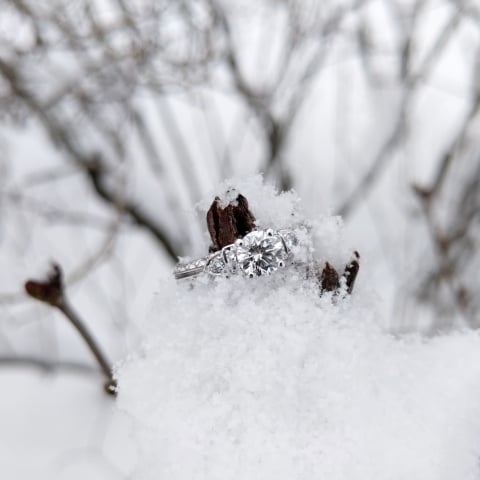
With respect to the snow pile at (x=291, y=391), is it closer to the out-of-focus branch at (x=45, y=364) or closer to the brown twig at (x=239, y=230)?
the brown twig at (x=239, y=230)

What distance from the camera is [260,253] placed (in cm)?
32

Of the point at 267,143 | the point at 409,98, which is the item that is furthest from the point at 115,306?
the point at 409,98

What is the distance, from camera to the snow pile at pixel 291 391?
0.94ft

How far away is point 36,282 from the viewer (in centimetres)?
43

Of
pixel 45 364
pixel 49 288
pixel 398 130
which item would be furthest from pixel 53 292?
pixel 398 130

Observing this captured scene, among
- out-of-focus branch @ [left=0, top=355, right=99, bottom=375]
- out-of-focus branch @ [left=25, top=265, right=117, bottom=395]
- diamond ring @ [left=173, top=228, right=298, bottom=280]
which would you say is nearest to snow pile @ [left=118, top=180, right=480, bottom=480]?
diamond ring @ [left=173, top=228, right=298, bottom=280]

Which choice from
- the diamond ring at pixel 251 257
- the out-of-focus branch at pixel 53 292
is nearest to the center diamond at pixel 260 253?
the diamond ring at pixel 251 257

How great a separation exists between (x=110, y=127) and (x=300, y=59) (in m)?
0.47

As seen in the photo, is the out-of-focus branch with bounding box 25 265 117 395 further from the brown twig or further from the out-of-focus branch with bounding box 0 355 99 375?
the out-of-focus branch with bounding box 0 355 99 375

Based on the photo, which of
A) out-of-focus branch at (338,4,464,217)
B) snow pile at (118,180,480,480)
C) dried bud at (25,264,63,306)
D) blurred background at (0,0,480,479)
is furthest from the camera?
out-of-focus branch at (338,4,464,217)

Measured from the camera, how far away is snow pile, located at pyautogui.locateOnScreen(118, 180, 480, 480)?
11.3 inches

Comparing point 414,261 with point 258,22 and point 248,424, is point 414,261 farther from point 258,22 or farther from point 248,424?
point 248,424

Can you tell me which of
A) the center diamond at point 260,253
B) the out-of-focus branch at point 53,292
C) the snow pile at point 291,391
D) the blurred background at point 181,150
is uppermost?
the blurred background at point 181,150

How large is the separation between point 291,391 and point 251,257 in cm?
7
